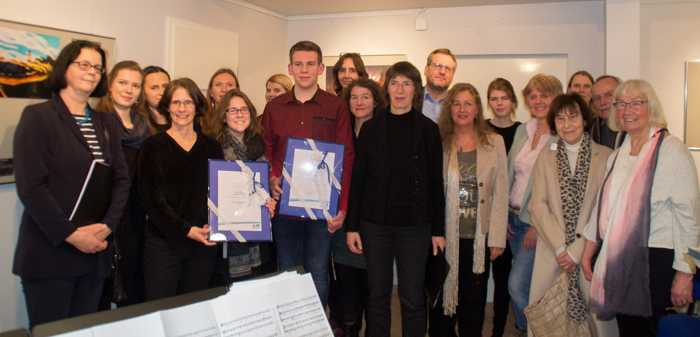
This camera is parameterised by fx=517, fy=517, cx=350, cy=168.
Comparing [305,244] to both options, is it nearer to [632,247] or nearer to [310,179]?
[310,179]

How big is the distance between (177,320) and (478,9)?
5265mm

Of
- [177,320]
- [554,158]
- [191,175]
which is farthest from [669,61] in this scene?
[177,320]

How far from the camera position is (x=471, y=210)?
2961 mm

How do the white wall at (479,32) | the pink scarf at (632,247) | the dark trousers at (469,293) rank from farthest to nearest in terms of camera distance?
the white wall at (479,32), the dark trousers at (469,293), the pink scarf at (632,247)

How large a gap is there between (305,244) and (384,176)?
25.0 inches

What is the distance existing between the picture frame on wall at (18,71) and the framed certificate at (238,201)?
1418mm

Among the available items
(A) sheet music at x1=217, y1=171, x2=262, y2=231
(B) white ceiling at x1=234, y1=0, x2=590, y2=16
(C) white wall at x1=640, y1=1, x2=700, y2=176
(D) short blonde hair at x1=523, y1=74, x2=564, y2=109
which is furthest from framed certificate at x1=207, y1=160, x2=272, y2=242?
(C) white wall at x1=640, y1=1, x2=700, y2=176

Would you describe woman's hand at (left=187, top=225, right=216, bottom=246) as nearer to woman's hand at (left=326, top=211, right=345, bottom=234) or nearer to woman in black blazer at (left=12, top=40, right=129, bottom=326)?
woman in black blazer at (left=12, top=40, right=129, bottom=326)

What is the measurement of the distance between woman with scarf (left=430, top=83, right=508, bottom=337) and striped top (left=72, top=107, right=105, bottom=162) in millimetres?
1803

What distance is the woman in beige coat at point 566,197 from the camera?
2.79 m

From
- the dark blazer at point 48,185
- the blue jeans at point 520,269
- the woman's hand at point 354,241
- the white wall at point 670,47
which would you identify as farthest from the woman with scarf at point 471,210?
the white wall at point 670,47

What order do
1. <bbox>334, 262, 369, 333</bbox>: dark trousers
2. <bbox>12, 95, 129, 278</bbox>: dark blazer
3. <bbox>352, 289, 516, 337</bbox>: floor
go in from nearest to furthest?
1. <bbox>12, 95, 129, 278</bbox>: dark blazer
2. <bbox>334, 262, 369, 333</bbox>: dark trousers
3. <bbox>352, 289, 516, 337</bbox>: floor

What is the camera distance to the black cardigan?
2.48 metres

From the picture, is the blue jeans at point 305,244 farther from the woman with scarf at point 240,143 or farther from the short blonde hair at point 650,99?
the short blonde hair at point 650,99
